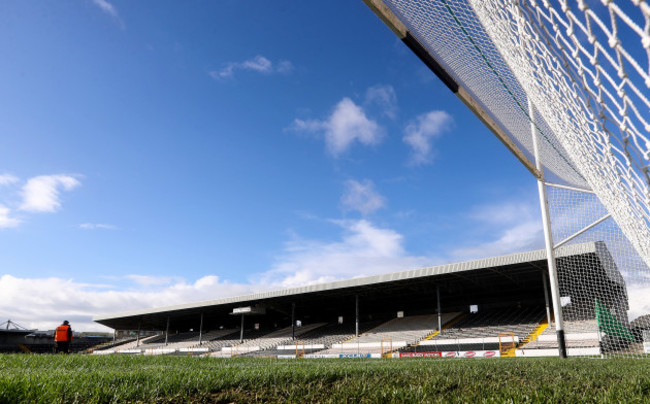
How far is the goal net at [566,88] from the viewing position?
1.99 metres

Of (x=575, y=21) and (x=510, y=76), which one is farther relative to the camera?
(x=510, y=76)

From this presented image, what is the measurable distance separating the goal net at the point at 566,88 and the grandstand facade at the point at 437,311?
2570mm

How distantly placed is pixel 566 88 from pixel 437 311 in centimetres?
2397

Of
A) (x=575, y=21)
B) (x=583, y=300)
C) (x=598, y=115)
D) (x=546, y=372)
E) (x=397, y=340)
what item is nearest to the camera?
(x=575, y=21)

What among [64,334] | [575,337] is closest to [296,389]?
[64,334]

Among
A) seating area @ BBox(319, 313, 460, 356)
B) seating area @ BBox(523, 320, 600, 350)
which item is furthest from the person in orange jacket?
seating area @ BBox(523, 320, 600, 350)

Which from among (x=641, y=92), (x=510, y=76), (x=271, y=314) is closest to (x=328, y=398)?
(x=641, y=92)

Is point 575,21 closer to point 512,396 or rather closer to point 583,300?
point 512,396

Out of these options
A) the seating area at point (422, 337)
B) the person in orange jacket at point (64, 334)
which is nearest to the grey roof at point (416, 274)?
the seating area at point (422, 337)

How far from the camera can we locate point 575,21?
2.12 metres

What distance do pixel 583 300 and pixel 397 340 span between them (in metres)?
12.5

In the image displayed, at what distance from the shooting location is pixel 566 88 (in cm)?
314

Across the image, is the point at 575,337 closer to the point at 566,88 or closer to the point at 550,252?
the point at 550,252

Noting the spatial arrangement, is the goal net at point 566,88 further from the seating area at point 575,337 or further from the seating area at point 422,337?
the seating area at point 422,337
